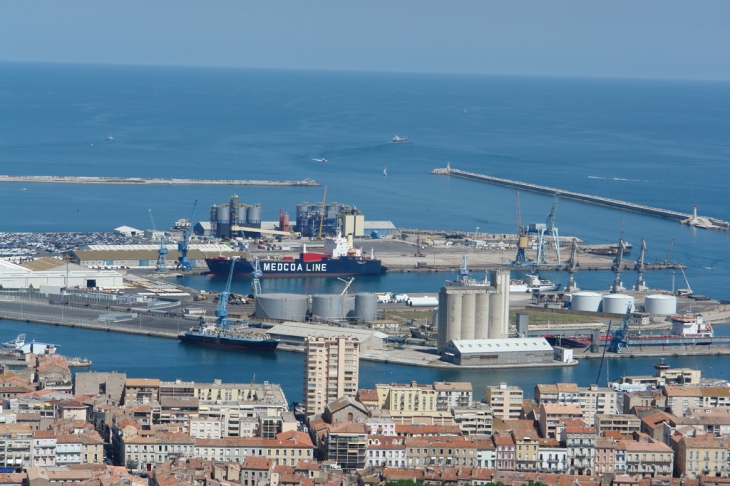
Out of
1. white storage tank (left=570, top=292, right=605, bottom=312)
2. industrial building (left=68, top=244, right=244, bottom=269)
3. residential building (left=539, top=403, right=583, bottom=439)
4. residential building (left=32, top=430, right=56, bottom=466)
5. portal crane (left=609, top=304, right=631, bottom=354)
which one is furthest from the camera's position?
industrial building (left=68, top=244, right=244, bottom=269)

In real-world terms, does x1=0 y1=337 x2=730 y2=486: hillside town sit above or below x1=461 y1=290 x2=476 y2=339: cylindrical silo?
below

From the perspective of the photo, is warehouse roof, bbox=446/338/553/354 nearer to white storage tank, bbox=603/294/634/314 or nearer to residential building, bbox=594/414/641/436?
white storage tank, bbox=603/294/634/314

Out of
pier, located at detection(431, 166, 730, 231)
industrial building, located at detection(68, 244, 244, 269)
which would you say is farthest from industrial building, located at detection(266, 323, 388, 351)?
pier, located at detection(431, 166, 730, 231)

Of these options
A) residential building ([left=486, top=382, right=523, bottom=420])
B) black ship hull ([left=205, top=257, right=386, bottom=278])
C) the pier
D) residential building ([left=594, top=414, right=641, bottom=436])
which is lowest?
residential building ([left=594, top=414, right=641, bottom=436])

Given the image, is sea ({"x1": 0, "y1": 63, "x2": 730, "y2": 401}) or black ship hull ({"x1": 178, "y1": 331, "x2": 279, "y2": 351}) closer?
black ship hull ({"x1": 178, "y1": 331, "x2": 279, "y2": 351})

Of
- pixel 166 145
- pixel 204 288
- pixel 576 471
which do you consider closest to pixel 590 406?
pixel 576 471

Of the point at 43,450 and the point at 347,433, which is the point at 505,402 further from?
the point at 43,450
